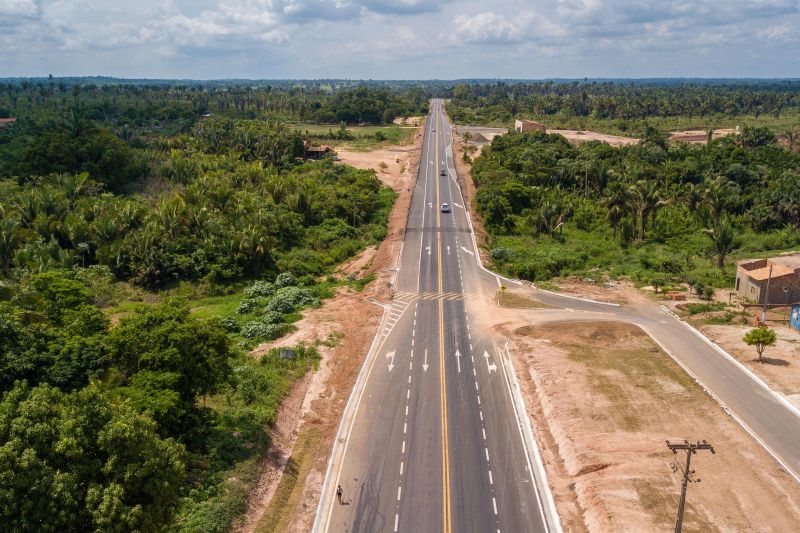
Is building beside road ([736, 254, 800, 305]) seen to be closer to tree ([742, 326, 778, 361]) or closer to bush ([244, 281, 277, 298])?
tree ([742, 326, 778, 361])

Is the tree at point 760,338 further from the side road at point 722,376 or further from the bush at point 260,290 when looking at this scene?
the bush at point 260,290

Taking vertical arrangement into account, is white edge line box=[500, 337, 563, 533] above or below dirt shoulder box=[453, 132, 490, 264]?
below

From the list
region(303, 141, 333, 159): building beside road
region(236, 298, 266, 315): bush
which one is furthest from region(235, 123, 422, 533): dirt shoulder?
region(303, 141, 333, 159): building beside road

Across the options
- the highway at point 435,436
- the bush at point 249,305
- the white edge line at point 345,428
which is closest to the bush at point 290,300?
the bush at point 249,305

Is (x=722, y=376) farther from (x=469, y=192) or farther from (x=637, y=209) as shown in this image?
(x=469, y=192)

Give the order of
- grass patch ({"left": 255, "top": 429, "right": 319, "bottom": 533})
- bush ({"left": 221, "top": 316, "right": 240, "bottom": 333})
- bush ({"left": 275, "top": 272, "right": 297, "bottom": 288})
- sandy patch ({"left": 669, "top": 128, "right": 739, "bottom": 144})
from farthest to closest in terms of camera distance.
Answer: sandy patch ({"left": 669, "top": 128, "right": 739, "bottom": 144}) < bush ({"left": 275, "top": 272, "right": 297, "bottom": 288}) < bush ({"left": 221, "top": 316, "right": 240, "bottom": 333}) < grass patch ({"left": 255, "top": 429, "right": 319, "bottom": 533})

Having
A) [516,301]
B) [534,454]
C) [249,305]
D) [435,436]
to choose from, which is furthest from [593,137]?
[435,436]

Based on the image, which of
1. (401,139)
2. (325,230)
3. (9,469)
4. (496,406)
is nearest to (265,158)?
(325,230)

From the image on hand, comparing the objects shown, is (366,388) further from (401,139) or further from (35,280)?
(401,139)
